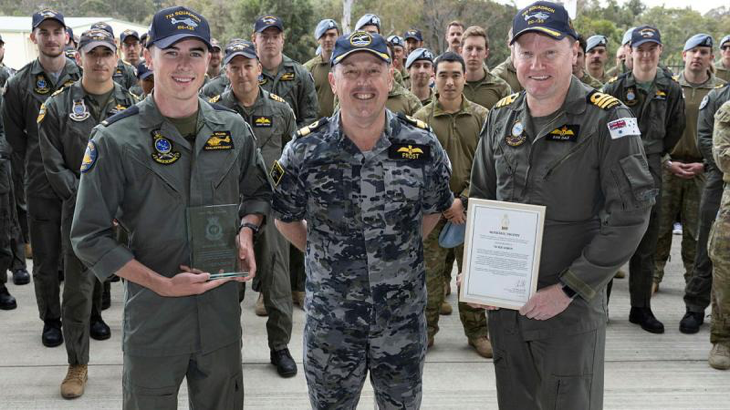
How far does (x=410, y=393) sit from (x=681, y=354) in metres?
3.28

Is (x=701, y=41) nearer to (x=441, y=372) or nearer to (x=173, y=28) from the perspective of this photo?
(x=441, y=372)

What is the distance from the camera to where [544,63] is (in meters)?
2.58

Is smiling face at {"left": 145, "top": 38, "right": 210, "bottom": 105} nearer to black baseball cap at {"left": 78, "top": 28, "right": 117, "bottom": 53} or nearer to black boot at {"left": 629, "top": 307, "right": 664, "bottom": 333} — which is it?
black baseball cap at {"left": 78, "top": 28, "right": 117, "bottom": 53}

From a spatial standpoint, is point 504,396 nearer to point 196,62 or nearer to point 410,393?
point 410,393

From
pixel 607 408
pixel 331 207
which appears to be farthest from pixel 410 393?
pixel 607 408

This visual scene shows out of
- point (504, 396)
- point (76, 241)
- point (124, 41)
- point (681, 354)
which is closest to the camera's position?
point (76, 241)

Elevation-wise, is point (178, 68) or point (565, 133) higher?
point (178, 68)

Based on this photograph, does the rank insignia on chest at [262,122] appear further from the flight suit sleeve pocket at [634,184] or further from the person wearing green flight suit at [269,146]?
the flight suit sleeve pocket at [634,184]

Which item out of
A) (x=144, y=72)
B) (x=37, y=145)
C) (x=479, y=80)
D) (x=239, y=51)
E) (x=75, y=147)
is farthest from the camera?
(x=144, y=72)

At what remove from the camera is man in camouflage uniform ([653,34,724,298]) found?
621cm

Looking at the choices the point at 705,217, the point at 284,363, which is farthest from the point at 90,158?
the point at 705,217

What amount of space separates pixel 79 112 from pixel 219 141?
2.18 meters

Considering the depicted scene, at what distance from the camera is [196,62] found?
2613mm

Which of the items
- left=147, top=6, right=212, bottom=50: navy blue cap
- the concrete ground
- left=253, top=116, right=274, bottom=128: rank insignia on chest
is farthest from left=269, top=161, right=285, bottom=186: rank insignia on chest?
left=253, top=116, right=274, bottom=128: rank insignia on chest
